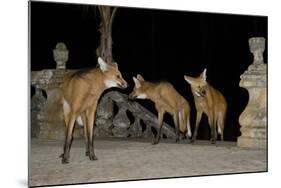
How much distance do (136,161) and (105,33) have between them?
109cm

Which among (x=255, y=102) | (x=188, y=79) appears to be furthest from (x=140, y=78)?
(x=255, y=102)

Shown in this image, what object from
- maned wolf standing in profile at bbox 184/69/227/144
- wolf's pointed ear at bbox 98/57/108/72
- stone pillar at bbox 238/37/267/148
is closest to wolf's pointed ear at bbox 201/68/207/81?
maned wolf standing in profile at bbox 184/69/227/144

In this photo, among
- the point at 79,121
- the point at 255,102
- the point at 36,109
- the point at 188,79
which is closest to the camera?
the point at 36,109

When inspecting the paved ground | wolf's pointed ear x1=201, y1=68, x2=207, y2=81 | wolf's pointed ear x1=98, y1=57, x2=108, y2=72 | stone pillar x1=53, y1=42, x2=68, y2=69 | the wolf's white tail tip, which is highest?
stone pillar x1=53, y1=42, x2=68, y2=69

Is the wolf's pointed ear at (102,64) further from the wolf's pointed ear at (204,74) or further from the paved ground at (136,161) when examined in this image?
the wolf's pointed ear at (204,74)

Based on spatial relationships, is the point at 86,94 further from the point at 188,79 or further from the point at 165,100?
the point at 188,79

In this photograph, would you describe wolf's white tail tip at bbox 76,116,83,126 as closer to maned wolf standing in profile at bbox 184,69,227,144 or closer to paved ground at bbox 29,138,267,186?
paved ground at bbox 29,138,267,186

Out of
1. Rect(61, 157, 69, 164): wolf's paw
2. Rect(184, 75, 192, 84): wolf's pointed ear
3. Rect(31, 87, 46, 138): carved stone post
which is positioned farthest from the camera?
Rect(184, 75, 192, 84): wolf's pointed ear

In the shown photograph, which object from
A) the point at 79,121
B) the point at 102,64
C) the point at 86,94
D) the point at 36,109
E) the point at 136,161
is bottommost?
the point at 136,161

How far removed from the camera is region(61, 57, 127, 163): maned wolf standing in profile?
192 inches

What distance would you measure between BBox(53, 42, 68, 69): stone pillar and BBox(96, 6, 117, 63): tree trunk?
278mm

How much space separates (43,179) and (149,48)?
141cm

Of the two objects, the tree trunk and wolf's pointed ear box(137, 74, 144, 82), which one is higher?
the tree trunk

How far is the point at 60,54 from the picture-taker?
4.79 m
